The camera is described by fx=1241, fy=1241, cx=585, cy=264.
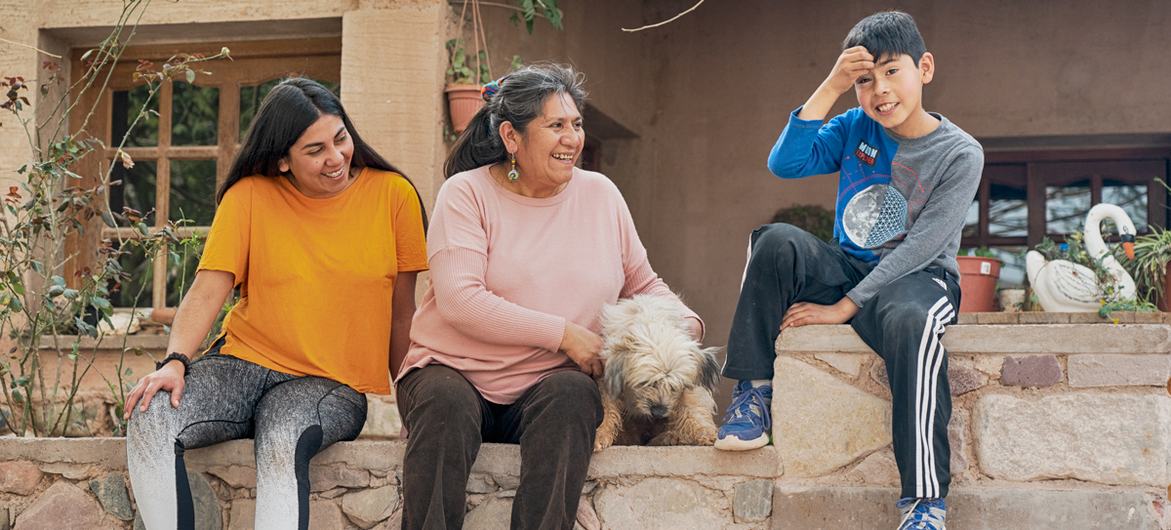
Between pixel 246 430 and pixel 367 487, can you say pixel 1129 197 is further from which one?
pixel 246 430

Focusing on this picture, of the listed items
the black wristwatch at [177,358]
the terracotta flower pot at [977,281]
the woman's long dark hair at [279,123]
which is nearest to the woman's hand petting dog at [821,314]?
the woman's long dark hair at [279,123]

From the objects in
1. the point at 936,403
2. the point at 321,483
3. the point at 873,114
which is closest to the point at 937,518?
the point at 936,403

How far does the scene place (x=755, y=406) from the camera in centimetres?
336

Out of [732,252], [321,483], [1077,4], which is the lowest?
[321,483]

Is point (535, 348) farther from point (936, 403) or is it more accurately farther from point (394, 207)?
point (936, 403)

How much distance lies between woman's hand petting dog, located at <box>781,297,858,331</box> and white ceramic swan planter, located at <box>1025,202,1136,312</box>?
2.17 m

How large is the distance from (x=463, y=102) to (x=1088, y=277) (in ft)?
8.65

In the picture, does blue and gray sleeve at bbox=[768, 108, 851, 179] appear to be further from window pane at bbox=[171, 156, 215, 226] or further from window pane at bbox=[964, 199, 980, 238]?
window pane at bbox=[964, 199, 980, 238]

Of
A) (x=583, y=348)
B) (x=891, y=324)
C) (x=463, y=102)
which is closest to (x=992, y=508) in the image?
(x=891, y=324)

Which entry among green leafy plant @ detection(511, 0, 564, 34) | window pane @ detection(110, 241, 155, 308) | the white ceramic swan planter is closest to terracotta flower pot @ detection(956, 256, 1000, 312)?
the white ceramic swan planter

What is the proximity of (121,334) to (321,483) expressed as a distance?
225 centimetres

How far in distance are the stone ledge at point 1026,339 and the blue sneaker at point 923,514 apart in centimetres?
42

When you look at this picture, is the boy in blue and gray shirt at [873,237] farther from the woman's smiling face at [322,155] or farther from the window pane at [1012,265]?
the window pane at [1012,265]

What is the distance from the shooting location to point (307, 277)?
11.7 feet
